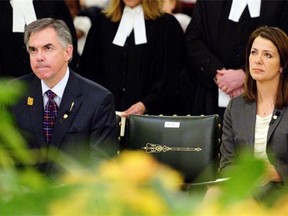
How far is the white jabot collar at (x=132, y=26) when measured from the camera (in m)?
4.91

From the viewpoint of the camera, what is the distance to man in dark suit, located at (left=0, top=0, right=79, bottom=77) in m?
4.93

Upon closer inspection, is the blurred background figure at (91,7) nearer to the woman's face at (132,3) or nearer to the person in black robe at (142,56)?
the person in black robe at (142,56)

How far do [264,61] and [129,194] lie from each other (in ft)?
12.2

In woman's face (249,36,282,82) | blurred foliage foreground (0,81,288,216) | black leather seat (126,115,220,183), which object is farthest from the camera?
woman's face (249,36,282,82)

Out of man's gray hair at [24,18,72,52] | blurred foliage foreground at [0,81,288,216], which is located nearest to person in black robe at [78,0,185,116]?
man's gray hair at [24,18,72,52]

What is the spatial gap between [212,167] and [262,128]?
35 cm

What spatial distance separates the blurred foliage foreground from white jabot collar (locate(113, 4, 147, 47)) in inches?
178

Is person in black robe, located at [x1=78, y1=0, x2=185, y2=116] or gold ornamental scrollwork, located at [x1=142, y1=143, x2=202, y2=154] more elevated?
person in black robe, located at [x1=78, y1=0, x2=185, y2=116]

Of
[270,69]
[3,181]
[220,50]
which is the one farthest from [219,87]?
[3,181]

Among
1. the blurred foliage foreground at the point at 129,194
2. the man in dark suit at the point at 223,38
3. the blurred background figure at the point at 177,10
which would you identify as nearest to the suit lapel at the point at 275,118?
the man in dark suit at the point at 223,38

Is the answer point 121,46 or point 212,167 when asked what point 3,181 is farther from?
point 121,46

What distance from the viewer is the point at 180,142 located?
12.9 feet

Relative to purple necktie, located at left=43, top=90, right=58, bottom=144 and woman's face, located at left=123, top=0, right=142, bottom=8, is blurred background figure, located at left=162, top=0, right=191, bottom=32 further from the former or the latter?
purple necktie, located at left=43, top=90, right=58, bottom=144

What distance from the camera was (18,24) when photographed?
4.93 meters
